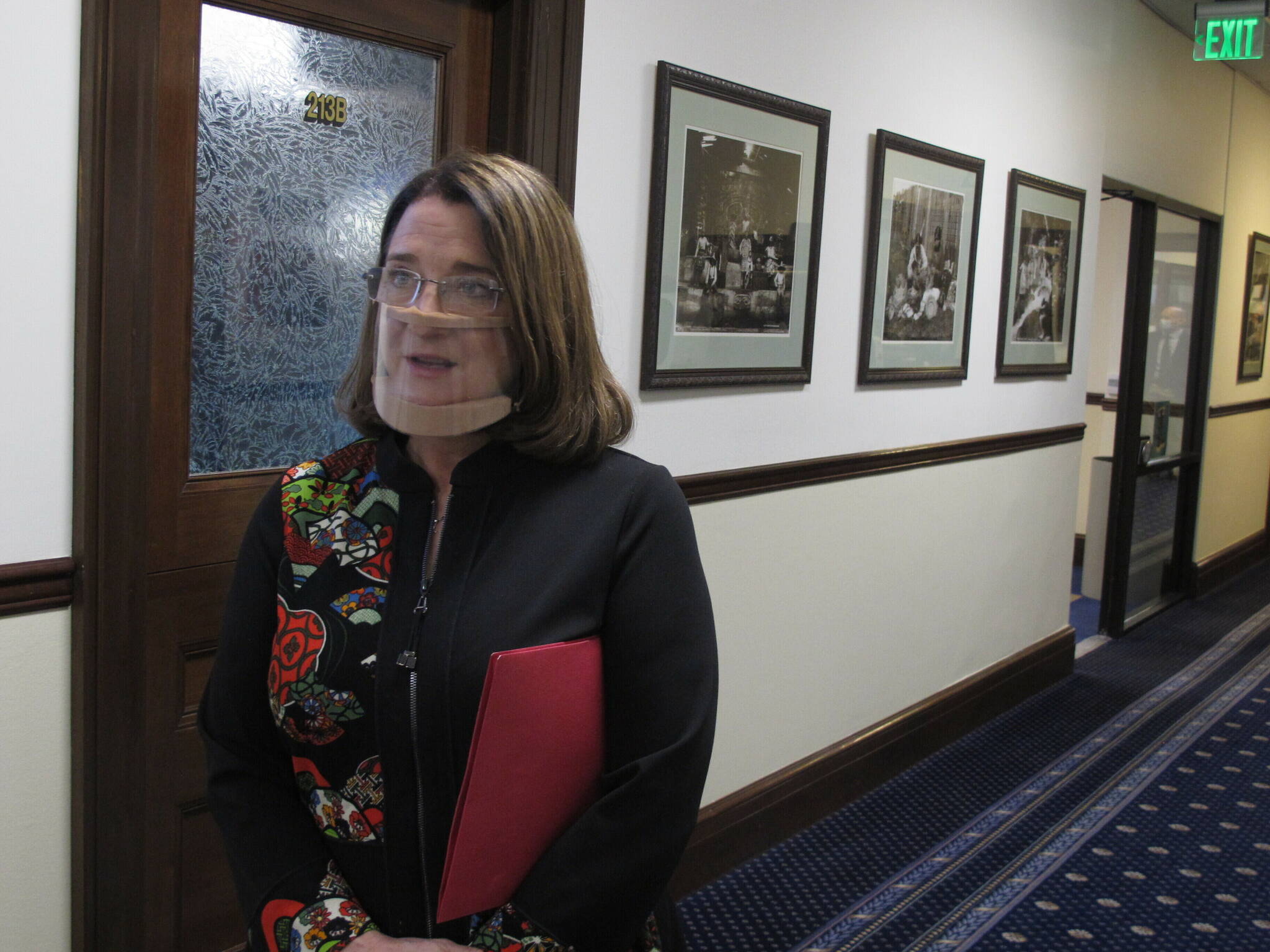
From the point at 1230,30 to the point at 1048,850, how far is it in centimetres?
349

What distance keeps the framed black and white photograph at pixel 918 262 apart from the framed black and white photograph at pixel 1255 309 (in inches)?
164

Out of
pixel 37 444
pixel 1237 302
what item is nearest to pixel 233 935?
pixel 37 444

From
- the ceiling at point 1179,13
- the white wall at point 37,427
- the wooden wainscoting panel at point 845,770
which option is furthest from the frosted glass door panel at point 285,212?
the ceiling at point 1179,13

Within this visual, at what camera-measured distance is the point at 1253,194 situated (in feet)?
23.0

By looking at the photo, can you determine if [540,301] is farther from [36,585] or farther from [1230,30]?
[1230,30]

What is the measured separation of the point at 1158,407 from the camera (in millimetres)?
6016

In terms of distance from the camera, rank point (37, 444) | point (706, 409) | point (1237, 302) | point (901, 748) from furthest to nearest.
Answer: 1. point (1237, 302)
2. point (901, 748)
3. point (706, 409)
4. point (37, 444)

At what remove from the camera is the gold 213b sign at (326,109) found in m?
1.99

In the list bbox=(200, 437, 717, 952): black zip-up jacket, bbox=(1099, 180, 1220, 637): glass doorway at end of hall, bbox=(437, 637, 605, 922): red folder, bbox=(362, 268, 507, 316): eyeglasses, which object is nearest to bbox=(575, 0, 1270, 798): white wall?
bbox=(1099, 180, 1220, 637): glass doorway at end of hall

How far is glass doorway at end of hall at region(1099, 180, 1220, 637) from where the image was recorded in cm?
559

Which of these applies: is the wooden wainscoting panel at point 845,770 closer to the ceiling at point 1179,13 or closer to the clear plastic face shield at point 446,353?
the clear plastic face shield at point 446,353

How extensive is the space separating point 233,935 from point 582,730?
4.10 feet

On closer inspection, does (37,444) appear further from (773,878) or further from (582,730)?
(773,878)

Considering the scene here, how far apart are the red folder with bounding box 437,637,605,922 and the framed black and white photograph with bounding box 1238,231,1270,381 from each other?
7153 millimetres
